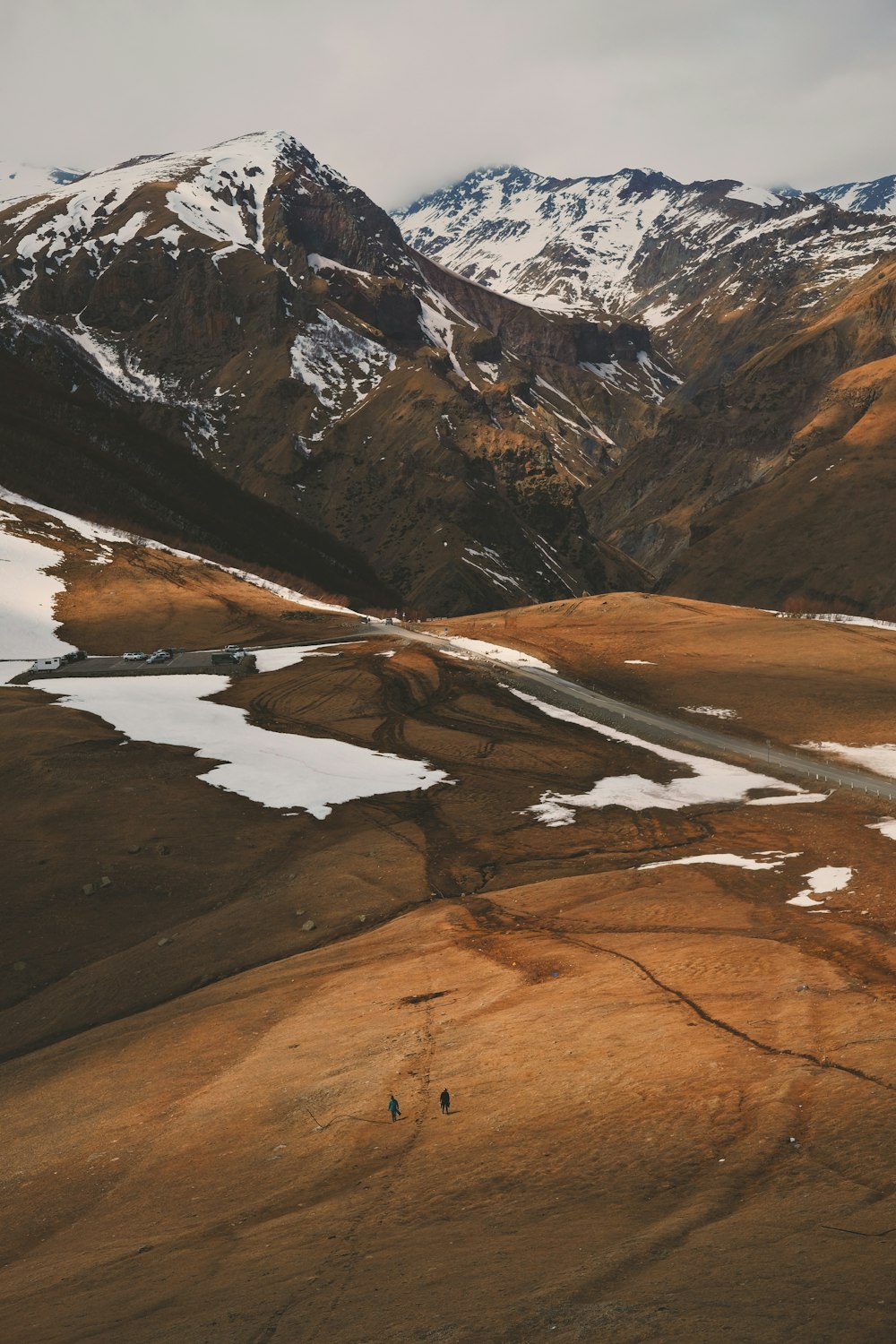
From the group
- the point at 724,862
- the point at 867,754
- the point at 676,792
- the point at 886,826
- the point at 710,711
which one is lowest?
the point at 676,792

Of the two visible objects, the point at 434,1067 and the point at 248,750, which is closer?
the point at 434,1067

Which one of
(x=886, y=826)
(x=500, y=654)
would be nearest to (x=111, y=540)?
(x=500, y=654)

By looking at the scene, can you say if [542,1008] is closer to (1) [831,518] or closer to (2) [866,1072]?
(2) [866,1072]

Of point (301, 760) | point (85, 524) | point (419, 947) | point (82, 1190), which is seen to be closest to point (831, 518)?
point (85, 524)

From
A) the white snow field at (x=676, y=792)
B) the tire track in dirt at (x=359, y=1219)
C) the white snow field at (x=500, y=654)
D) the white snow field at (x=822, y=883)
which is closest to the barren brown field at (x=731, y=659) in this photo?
the white snow field at (x=500, y=654)

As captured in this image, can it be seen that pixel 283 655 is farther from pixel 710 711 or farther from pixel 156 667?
pixel 710 711

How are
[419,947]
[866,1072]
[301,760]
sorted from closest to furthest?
[866,1072]
[419,947]
[301,760]

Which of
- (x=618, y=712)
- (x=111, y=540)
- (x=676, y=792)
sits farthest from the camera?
(x=111, y=540)
